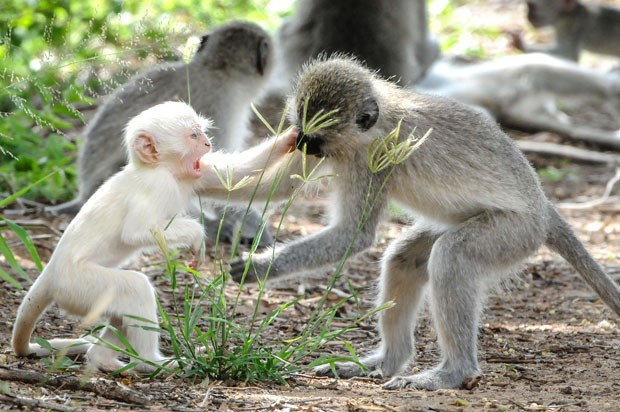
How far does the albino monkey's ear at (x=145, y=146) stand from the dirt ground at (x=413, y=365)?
936mm

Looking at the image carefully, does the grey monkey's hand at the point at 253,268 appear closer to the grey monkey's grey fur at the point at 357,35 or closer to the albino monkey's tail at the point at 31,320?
the albino monkey's tail at the point at 31,320

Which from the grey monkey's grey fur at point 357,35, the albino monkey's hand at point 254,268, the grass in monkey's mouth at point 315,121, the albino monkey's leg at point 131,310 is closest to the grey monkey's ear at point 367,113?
the grass in monkey's mouth at point 315,121

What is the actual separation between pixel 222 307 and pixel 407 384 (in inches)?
36.9

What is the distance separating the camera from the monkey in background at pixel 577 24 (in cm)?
1423

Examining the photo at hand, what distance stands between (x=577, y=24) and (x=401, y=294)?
33.2 ft

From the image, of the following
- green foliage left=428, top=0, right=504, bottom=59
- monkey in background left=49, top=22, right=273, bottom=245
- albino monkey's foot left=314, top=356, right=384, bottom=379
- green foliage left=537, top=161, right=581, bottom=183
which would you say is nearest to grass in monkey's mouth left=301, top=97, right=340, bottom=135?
albino monkey's foot left=314, top=356, right=384, bottom=379

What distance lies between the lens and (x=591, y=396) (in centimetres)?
442

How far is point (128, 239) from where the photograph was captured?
A: 13.5ft

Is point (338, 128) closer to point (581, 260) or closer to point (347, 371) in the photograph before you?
point (347, 371)

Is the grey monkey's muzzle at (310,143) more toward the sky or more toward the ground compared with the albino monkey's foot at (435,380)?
more toward the sky

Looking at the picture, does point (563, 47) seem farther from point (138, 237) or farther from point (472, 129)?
point (138, 237)

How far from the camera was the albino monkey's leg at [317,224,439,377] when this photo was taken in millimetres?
5160

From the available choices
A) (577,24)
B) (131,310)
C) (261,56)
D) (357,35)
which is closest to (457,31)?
(577,24)

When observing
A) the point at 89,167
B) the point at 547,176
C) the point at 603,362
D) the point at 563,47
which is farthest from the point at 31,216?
the point at 563,47
